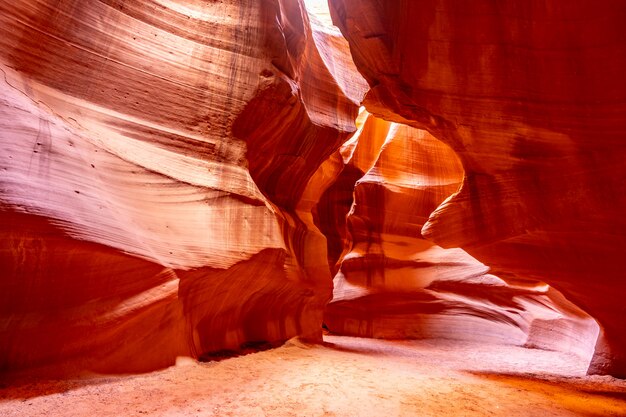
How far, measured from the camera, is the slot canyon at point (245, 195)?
13.1 feet

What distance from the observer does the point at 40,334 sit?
3.84 m

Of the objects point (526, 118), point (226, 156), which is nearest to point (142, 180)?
point (226, 156)

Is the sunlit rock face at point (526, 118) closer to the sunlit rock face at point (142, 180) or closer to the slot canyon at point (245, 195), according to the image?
the slot canyon at point (245, 195)

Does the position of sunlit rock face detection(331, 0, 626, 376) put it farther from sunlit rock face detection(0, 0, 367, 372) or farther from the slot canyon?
sunlit rock face detection(0, 0, 367, 372)

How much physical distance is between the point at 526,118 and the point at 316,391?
4.32m

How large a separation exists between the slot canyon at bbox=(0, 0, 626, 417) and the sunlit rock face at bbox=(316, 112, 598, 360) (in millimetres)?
3315

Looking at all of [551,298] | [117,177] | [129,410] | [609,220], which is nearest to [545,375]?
[609,220]

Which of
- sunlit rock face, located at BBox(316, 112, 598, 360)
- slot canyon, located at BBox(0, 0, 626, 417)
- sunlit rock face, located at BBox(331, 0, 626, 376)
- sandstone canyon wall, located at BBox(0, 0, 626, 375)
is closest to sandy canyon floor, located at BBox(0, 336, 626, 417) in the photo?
slot canyon, located at BBox(0, 0, 626, 417)

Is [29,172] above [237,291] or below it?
above

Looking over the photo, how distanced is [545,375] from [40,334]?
7284mm

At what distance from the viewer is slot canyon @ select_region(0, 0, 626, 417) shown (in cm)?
399

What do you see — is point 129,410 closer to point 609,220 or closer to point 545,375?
point 609,220

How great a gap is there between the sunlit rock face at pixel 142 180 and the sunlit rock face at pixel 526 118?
2.32 meters

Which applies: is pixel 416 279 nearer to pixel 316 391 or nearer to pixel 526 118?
pixel 526 118
